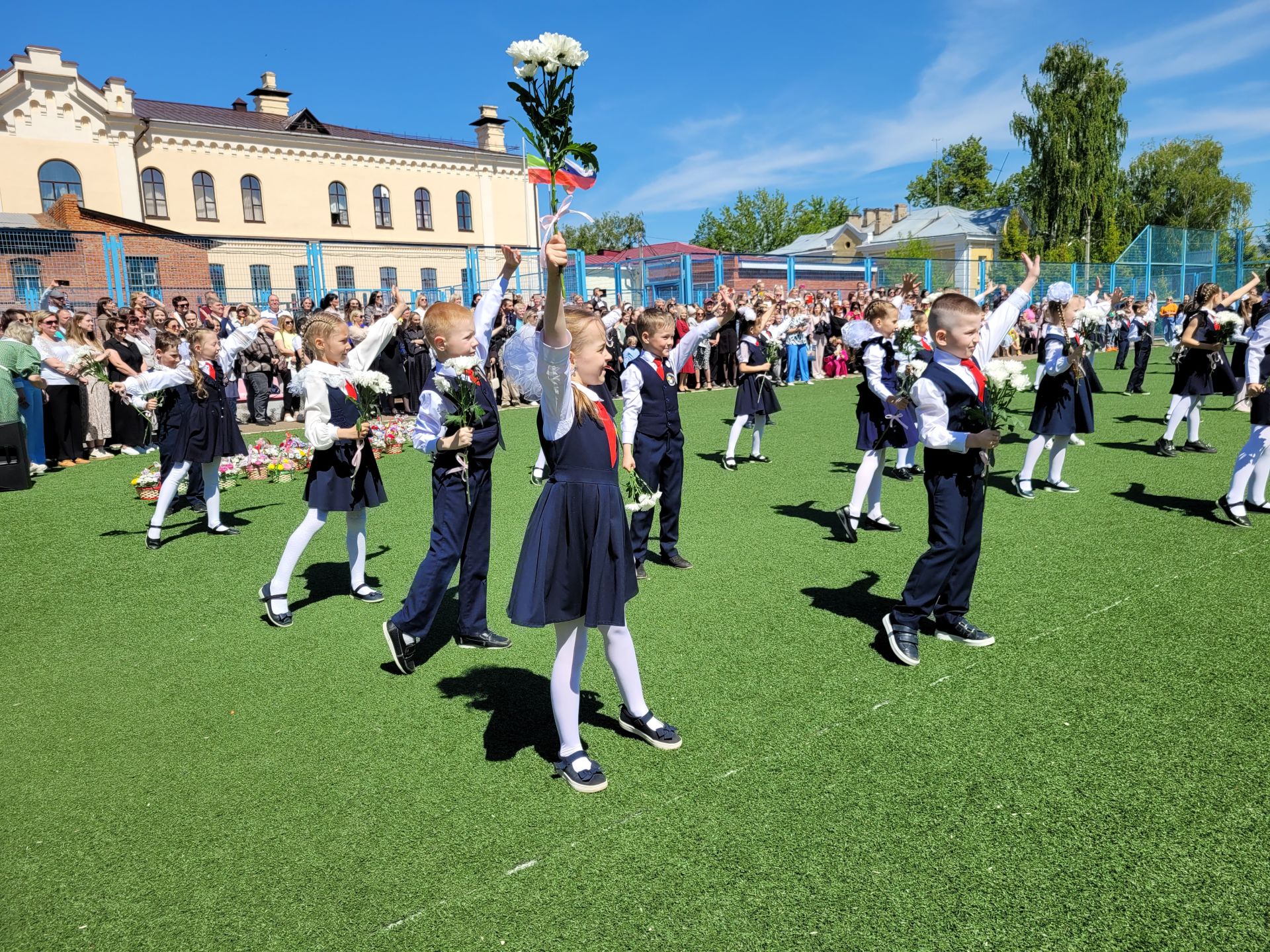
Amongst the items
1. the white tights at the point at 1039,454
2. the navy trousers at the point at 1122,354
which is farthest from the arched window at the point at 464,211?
the white tights at the point at 1039,454

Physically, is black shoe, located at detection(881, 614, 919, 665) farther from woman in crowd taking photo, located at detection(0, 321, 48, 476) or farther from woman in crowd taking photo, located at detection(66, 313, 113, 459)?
woman in crowd taking photo, located at detection(66, 313, 113, 459)

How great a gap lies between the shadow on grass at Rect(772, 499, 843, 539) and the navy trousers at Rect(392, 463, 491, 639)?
3552mm

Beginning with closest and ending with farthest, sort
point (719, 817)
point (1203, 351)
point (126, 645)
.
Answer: point (719, 817)
point (126, 645)
point (1203, 351)

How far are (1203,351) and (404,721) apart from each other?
10282 mm

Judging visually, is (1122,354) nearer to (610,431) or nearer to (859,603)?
(859,603)

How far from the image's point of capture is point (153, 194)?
36969 millimetres

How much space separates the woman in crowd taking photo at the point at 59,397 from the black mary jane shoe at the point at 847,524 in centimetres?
1099

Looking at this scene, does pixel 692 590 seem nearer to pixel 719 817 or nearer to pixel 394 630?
pixel 394 630

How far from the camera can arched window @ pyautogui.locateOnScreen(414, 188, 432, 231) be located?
145 ft

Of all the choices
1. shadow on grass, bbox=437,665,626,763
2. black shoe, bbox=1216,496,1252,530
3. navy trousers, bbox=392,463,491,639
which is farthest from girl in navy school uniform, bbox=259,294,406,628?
black shoe, bbox=1216,496,1252,530

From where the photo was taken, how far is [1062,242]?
48812 mm

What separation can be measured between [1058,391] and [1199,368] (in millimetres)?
2975

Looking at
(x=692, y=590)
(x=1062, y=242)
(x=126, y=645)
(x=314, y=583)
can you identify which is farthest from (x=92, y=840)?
(x=1062, y=242)

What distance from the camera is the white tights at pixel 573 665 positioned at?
3.50 metres
